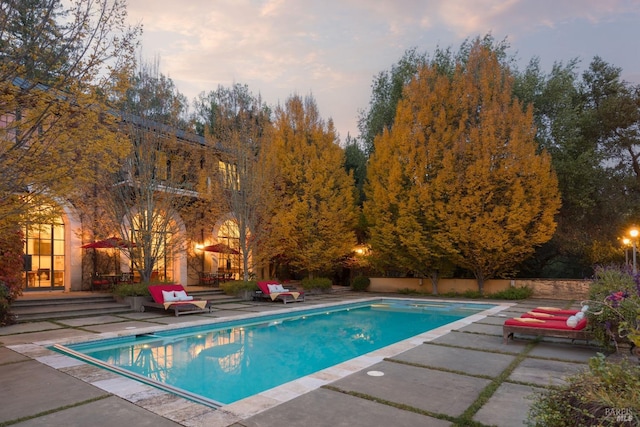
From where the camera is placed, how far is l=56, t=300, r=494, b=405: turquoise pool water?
648 cm


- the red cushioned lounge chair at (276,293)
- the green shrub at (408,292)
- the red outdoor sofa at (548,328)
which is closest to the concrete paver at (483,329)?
the red outdoor sofa at (548,328)

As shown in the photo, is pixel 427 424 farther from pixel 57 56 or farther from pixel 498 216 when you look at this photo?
pixel 498 216

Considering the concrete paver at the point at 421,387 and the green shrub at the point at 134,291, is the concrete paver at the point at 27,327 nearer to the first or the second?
the green shrub at the point at 134,291

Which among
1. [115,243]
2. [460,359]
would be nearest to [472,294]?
[460,359]

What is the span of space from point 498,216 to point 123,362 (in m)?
14.6

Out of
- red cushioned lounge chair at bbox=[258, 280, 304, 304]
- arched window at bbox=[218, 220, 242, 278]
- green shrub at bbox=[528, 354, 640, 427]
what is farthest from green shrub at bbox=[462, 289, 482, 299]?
green shrub at bbox=[528, 354, 640, 427]

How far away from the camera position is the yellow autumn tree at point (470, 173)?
16406 mm

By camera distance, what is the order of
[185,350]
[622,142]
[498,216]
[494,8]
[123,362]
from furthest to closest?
1. [622,142]
2. [498,216]
3. [494,8]
4. [185,350]
5. [123,362]

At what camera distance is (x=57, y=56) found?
3.90 metres

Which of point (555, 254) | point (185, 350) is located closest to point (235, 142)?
point (185, 350)

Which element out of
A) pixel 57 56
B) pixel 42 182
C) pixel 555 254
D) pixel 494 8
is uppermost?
pixel 494 8

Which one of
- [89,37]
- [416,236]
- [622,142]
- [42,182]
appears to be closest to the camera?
[89,37]

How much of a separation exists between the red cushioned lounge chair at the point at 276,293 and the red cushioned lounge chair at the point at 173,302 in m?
3.16

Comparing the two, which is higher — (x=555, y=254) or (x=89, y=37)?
(x=89, y=37)
